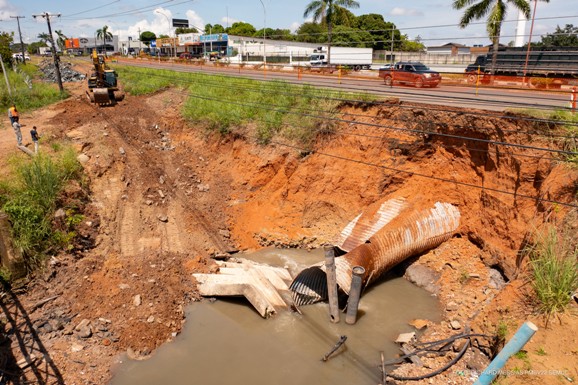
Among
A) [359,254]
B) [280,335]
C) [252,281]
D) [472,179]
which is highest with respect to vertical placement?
[472,179]

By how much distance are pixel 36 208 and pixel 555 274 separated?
15.2m

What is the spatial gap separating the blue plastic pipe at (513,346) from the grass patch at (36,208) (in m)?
12.7

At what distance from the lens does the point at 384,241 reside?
1271 cm

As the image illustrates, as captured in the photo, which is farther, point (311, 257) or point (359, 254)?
point (311, 257)

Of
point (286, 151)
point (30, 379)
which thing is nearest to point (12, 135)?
point (286, 151)

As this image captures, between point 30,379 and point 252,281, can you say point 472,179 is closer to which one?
point 252,281

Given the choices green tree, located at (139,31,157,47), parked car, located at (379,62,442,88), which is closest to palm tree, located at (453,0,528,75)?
parked car, located at (379,62,442,88)

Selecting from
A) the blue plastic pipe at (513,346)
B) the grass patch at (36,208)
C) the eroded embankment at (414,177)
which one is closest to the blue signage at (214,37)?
the eroded embankment at (414,177)

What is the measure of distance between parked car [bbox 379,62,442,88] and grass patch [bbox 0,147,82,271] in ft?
54.9

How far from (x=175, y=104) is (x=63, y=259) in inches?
592

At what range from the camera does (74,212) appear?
14.6 meters

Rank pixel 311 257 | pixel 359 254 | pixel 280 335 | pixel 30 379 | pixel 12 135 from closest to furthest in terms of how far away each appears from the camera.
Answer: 1. pixel 30 379
2. pixel 280 335
3. pixel 359 254
4. pixel 311 257
5. pixel 12 135

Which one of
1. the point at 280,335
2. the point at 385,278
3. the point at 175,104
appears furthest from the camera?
the point at 175,104

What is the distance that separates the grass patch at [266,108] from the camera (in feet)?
59.4
